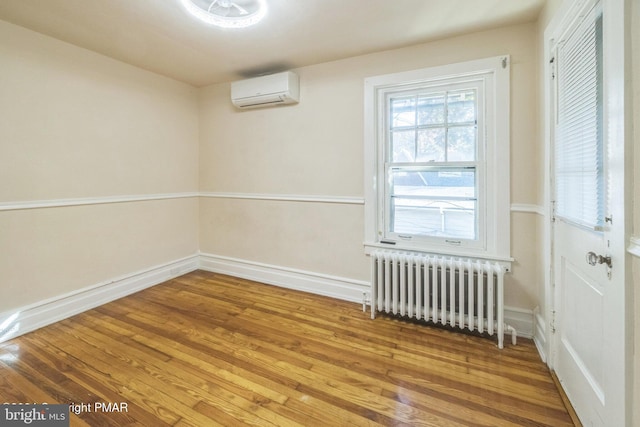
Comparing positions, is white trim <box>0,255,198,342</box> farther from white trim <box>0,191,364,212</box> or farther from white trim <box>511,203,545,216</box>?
white trim <box>511,203,545,216</box>

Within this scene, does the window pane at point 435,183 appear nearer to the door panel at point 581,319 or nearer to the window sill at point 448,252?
the window sill at point 448,252

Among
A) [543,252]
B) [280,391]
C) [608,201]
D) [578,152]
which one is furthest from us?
[543,252]

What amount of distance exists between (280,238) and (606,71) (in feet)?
9.37

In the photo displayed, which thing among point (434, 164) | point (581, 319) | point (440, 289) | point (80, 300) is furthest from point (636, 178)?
point (80, 300)

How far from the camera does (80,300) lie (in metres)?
2.65

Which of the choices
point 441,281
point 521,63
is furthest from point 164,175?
point 521,63

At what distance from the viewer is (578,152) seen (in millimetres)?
1462

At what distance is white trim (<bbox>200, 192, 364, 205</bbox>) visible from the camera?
2859 millimetres

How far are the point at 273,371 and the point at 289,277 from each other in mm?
1458

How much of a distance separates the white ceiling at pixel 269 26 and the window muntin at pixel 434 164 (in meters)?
0.50

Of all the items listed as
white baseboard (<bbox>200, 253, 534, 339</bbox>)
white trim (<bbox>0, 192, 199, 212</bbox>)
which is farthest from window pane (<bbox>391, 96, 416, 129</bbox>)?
white trim (<bbox>0, 192, 199, 212</bbox>)

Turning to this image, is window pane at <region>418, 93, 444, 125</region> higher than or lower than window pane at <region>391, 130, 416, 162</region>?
higher

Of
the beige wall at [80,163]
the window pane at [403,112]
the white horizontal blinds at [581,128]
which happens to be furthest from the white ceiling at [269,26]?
the white horizontal blinds at [581,128]

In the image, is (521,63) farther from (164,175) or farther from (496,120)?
(164,175)
